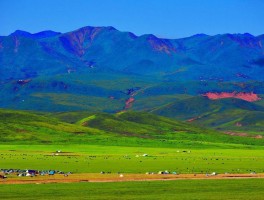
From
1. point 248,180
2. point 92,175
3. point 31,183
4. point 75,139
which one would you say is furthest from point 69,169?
point 75,139

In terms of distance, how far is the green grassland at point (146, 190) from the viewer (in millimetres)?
69062

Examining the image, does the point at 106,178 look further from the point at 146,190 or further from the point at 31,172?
the point at 146,190

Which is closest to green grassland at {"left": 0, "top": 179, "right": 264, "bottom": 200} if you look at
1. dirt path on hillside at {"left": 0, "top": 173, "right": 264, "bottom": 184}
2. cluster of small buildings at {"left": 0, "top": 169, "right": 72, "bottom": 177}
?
dirt path on hillside at {"left": 0, "top": 173, "right": 264, "bottom": 184}

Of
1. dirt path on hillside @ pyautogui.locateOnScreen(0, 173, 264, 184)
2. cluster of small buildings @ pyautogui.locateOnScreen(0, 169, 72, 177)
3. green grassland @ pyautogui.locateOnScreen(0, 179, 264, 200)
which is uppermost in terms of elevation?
cluster of small buildings @ pyautogui.locateOnScreen(0, 169, 72, 177)

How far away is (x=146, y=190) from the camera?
74812mm

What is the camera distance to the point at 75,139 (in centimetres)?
19688

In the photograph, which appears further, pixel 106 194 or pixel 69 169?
pixel 69 169

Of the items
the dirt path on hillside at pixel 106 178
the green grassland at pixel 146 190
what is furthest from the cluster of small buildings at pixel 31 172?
the green grassland at pixel 146 190

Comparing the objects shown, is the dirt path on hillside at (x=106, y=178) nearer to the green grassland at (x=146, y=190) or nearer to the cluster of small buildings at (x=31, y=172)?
the cluster of small buildings at (x=31, y=172)

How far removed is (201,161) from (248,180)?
38.1m

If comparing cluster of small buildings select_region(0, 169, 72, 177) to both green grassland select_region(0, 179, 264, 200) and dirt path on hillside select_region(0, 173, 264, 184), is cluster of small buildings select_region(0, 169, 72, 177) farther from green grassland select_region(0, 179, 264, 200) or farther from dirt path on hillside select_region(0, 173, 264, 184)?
green grassland select_region(0, 179, 264, 200)

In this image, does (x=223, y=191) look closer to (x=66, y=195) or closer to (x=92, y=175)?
(x=66, y=195)

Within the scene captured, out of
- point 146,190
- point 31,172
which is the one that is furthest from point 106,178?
point 146,190

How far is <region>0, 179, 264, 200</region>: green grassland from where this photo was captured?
227 feet
